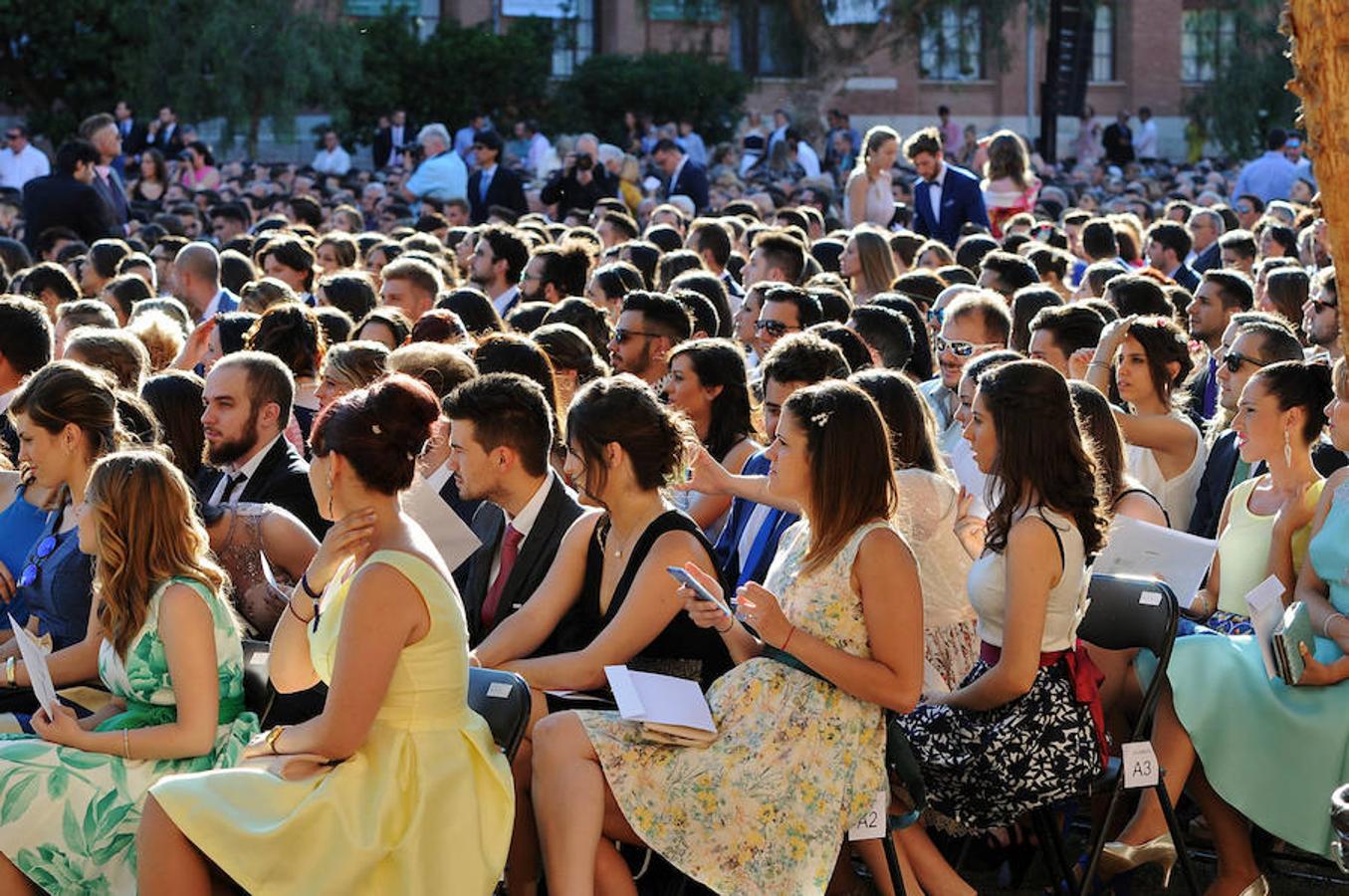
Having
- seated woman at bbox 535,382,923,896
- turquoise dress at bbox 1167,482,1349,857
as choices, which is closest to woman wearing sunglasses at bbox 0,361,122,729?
seated woman at bbox 535,382,923,896

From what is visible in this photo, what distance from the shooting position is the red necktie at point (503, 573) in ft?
18.4

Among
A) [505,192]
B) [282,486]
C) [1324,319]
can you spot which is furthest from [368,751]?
[505,192]

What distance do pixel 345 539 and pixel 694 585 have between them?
798mm

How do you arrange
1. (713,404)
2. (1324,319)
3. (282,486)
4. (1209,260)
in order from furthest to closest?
(1209,260) < (1324,319) < (713,404) < (282,486)

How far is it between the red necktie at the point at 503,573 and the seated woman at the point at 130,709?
88 cm

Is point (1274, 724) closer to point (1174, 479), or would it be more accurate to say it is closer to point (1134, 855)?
point (1134, 855)

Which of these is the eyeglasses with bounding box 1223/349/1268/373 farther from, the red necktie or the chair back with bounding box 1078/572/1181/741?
the red necktie

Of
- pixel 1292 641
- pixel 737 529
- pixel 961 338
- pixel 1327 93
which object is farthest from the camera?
pixel 961 338

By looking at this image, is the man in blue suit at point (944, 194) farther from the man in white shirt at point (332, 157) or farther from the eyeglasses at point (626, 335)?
the man in white shirt at point (332, 157)

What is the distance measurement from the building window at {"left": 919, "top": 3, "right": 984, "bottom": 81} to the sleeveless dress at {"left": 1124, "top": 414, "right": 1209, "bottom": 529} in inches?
1412

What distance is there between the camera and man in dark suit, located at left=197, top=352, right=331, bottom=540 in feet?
20.5

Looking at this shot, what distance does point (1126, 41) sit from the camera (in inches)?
1953

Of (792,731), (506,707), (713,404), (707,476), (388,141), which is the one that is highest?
(388,141)

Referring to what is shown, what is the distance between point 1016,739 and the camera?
16.7 feet
